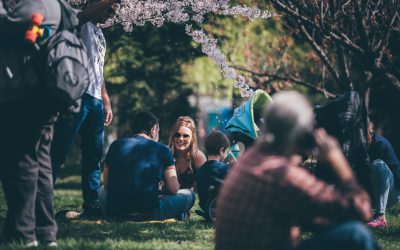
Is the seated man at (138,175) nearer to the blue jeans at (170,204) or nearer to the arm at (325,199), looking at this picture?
the blue jeans at (170,204)

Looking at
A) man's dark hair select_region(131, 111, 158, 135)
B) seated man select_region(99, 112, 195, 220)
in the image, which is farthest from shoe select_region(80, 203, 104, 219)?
man's dark hair select_region(131, 111, 158, 135)

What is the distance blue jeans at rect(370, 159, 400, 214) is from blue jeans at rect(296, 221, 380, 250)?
4.09 m

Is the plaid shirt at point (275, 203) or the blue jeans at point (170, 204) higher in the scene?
the plaid shirt at point (275, 203)

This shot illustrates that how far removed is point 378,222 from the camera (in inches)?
317

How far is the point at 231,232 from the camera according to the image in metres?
4.28

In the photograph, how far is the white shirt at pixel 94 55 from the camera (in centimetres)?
779

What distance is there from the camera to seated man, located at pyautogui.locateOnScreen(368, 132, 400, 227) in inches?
322

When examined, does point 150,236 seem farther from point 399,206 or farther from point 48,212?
point 399,206

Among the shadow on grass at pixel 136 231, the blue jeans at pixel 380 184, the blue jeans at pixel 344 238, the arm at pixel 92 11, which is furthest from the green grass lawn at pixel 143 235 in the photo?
the blue jeans at pixel 344 238

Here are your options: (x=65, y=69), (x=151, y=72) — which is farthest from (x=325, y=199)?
(x=151, y=72)

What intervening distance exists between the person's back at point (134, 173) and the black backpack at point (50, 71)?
84.5 inches

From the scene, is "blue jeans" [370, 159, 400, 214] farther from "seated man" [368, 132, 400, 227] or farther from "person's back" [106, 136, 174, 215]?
"person's back" [106, 136, 174, 215]

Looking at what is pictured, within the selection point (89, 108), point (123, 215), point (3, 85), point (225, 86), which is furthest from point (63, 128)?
point (225, 86)

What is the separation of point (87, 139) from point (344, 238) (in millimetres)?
4338
